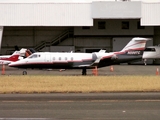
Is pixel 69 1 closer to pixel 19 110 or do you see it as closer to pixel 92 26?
pixel 92 26

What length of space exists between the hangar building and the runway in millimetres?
35245

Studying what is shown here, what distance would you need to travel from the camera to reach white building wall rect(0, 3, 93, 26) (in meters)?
52.6

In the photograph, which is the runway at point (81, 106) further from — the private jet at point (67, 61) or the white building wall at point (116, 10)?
the white building wall at point (116, 10)

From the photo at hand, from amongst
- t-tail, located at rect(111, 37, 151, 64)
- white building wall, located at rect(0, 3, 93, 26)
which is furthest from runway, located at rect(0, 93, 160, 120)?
white building wall, located at rect(0, 3, 93, 26)

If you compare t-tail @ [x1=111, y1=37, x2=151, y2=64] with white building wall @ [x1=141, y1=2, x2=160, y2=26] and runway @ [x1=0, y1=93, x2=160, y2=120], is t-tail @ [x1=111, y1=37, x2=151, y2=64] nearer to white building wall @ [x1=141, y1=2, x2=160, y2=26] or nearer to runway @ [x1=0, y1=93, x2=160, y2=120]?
white building wall @ [x1=141, y1=2, x2=160, y2=26]

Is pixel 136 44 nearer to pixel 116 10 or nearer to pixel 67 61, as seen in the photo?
pixel 67 61

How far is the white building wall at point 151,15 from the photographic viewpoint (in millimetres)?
52281

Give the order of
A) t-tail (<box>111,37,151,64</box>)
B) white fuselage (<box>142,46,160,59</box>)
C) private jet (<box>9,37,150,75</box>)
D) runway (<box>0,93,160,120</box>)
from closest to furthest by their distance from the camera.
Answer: runway (<box>0,93,160,120</box>) → private jet (<box>9,37,150,75</box>) → t-tail (<box>111,37,151,64</box>) → white fuselage (<box>142,46,160,59</box>)

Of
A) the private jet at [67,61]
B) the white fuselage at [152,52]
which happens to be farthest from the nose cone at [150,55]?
the private jet at [67,61]

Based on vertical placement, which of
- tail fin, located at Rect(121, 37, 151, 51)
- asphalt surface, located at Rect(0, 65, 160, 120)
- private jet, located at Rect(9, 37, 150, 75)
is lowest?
asphalt surface, located at Rect(0, 65, 160, 120)

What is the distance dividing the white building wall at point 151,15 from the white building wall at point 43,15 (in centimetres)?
731

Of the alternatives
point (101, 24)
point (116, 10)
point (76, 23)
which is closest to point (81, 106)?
point (76, 23)

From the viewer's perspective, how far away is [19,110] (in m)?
12.8

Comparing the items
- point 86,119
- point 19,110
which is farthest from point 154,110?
point 19,110
